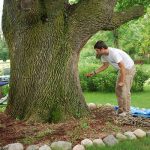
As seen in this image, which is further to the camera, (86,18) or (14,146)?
(86,18)

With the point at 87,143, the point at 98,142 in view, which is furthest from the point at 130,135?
the point at 87,143

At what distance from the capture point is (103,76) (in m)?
18.5

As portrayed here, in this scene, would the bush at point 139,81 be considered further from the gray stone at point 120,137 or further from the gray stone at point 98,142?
the gray stone at point 98,142

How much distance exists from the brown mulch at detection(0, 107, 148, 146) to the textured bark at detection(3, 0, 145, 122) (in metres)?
0.36

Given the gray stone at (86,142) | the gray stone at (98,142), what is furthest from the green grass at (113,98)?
the gray stone at (86,142)

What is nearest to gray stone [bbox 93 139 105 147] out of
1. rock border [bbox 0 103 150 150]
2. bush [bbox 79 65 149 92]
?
rock border [bbox 0 103 150 150]

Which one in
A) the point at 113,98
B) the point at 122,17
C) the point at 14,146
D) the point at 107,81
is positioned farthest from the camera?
the point at 107,81

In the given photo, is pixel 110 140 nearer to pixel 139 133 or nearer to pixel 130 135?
pixel 130 135

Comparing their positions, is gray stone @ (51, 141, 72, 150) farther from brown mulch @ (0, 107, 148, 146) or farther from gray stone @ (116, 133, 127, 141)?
gray stone @ (116, 133, 127, 141)

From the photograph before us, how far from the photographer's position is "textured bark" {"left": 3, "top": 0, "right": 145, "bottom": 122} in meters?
9.05

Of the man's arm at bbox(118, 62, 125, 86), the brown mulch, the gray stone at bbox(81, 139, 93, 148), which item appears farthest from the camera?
the man's arm at bbox(118, 62, 125, 86)

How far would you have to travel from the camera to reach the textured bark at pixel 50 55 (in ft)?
Answer: 29.7

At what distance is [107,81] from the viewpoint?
1833cm

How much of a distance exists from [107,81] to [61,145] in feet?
36.8
